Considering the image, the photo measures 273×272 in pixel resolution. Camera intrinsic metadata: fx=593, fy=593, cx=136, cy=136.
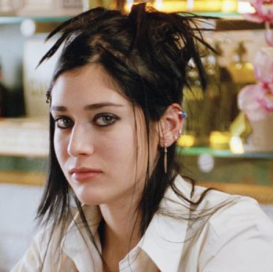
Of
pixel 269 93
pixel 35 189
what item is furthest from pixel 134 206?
pixel 35 189

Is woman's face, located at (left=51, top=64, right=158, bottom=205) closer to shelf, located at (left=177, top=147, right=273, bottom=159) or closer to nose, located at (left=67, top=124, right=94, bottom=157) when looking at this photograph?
nose, located at (left=67, top=124, right=94, bottom=157)

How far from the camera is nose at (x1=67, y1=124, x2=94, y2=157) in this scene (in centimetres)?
97

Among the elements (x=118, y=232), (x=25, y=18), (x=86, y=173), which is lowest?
(x=118, y=232)

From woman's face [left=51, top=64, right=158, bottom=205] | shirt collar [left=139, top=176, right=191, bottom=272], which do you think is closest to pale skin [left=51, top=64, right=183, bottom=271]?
woman's face [left=51, top=64, right=158, bottom=205]

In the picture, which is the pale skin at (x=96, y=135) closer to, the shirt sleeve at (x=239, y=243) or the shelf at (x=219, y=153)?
the shirt sleeve at (x=239, y=243)

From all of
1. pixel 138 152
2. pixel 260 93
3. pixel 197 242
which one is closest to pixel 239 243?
pixel 197 242

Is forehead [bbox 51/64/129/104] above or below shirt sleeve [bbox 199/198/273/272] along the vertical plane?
above

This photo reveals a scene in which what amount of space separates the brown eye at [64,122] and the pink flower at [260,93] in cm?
72

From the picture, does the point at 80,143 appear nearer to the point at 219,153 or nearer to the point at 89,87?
the point at 89,87

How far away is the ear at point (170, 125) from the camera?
1066 mm

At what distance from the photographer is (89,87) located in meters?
0.98

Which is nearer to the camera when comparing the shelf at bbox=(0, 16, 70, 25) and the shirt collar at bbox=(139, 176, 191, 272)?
the shirt collar at bbox=(139, 176, 191, 272)

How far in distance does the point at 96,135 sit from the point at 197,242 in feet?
0.89

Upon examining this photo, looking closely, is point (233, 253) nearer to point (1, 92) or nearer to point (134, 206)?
point (134, 206)
